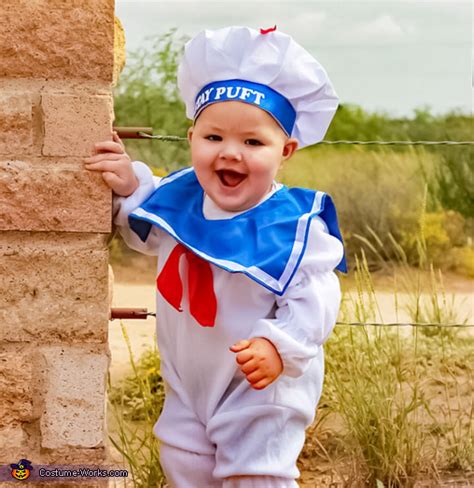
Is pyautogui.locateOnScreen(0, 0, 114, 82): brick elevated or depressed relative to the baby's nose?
elevated

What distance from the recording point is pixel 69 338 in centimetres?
251

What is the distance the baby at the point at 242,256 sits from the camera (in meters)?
2.45

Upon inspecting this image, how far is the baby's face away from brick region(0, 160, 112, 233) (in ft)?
0.87

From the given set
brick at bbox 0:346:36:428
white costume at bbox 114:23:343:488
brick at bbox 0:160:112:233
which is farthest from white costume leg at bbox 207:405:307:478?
brick at bbox 0:160:112:233

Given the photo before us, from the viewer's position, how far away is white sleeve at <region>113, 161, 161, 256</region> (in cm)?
259

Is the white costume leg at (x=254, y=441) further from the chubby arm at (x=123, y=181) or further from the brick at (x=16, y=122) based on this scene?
the brick at (x=16, y=122)

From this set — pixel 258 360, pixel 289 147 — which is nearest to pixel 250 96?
pixel 289 147

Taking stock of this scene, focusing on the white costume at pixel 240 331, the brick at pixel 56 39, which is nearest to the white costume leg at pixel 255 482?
the white costume at pixel 240 331

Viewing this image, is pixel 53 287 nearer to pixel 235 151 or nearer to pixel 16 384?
pixel 16 384

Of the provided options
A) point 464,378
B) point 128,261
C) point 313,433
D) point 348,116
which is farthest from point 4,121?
point 348,116

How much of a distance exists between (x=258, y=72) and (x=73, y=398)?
93 cm

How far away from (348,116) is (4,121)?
1043cm

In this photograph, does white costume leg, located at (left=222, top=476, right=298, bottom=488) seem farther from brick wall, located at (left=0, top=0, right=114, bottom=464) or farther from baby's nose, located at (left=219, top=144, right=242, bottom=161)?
baby's nose, located at (left=219, top=144, right=242, bottom=161)

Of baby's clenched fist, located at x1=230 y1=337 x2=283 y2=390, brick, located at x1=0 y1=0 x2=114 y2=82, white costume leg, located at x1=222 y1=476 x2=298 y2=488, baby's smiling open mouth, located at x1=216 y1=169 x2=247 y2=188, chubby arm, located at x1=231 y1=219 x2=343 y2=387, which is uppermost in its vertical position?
brick, located at x1=0 y1=0 x2=114 y2=82
